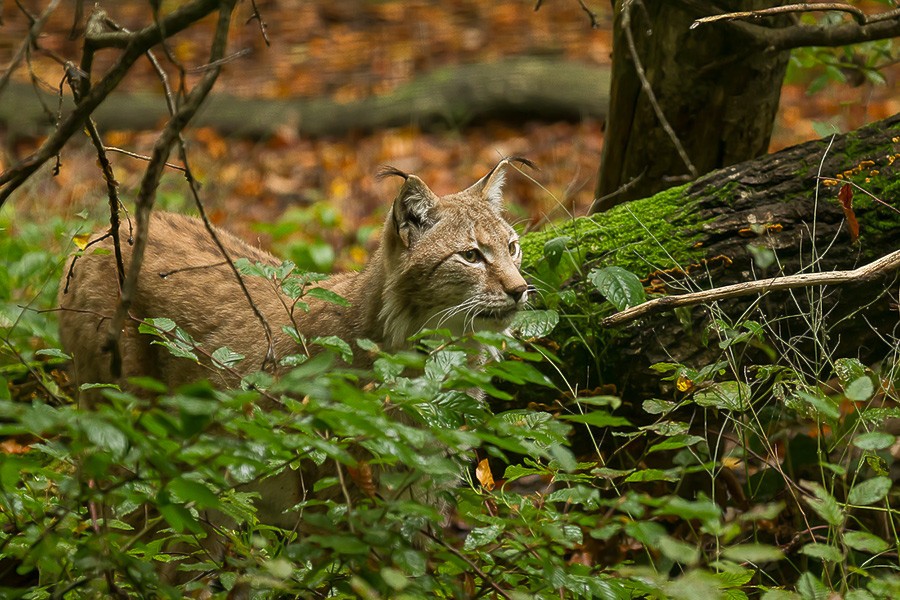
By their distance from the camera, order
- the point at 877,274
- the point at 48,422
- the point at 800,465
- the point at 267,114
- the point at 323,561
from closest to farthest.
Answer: the point at 48,422 < the point at 323,561 < the point at 877,274 < the point at 800,465 < the point at 267,114

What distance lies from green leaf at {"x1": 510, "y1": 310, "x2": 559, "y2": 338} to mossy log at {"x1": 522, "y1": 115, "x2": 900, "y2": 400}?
0.51 meters

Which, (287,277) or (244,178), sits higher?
(287,277)

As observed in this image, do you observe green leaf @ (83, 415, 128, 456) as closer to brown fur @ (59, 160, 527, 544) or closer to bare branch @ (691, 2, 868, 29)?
brown fur @ (59, 160, 527, 544)

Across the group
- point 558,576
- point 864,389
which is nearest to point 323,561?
point 558,576

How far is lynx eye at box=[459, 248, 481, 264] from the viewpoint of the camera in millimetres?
4621

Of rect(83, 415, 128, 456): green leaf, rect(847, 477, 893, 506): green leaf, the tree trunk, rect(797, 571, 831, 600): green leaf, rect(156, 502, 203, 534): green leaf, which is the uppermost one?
the tree trunk

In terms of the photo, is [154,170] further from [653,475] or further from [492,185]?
[492,185]

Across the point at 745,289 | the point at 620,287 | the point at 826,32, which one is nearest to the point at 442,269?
the point at 620,287

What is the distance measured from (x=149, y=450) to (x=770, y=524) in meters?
2.93

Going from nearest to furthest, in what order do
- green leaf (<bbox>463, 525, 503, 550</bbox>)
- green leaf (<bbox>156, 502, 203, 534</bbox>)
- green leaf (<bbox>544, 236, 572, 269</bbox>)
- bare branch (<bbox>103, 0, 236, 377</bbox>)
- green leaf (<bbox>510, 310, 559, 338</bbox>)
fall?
green leaf (<bbox>156, 502, 203, 534</bbox>) → bare branch (<bbox>103, 0, 236, 377</bbox>) → green leaf (<bbox>463, 525, 503, 550</bbox>) → green leaf (<bbox>510, 310, 559, 338</bbox>) → green leaf (<bbox>544, 236, 572, 269</bbox>)

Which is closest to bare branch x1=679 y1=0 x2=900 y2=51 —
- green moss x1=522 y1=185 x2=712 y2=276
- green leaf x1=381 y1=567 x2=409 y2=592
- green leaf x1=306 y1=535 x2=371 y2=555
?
green moss x1=522 y1=185 x2=712 y2=276

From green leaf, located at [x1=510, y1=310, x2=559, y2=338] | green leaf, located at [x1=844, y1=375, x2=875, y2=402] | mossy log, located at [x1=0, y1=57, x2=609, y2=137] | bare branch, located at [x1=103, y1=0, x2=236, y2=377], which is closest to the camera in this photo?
bare branch, located at [x1=103, y1=0, x2=236, y2=377]

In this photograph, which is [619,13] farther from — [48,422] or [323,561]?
[48,422]

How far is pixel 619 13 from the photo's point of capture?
4941mm
